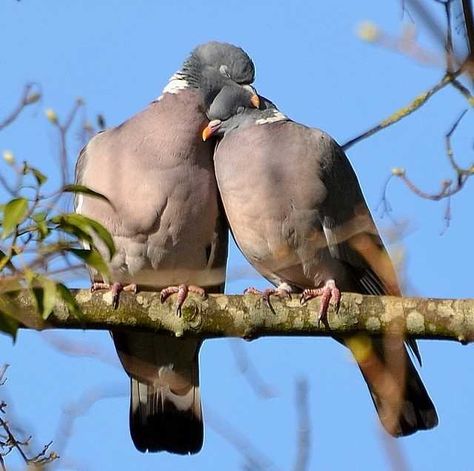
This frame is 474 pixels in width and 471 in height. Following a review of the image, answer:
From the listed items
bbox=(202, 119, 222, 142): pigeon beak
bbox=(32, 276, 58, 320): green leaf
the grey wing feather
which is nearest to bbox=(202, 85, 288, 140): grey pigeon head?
bbox=(202, 119, 222, 142): pigeon beak

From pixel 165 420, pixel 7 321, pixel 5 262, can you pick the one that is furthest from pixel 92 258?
pixel 165 420

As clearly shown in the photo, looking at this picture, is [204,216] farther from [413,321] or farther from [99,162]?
[413,321]

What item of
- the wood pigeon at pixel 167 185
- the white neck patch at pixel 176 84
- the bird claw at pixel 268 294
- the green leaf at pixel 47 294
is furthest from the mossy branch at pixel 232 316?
the white neck patch at pixel 176 84

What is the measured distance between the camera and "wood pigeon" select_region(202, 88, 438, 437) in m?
4.43

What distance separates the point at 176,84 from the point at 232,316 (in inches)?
64.1

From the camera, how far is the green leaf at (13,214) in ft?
8.61

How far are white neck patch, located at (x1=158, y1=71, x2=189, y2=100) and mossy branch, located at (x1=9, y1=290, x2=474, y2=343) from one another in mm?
1408

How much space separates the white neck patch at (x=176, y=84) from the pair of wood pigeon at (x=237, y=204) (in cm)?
1

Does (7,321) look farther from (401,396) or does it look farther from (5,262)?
(401,396)

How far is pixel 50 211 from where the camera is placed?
2908 millimetres

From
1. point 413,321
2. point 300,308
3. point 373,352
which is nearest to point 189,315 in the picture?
point 300,308

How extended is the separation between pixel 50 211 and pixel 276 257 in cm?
169

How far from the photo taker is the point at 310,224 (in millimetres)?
4430

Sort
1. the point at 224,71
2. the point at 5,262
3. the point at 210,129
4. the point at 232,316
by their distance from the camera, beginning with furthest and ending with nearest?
the point at 224,71, the point at 210,129, the point at 232,316, the point at 5,262
